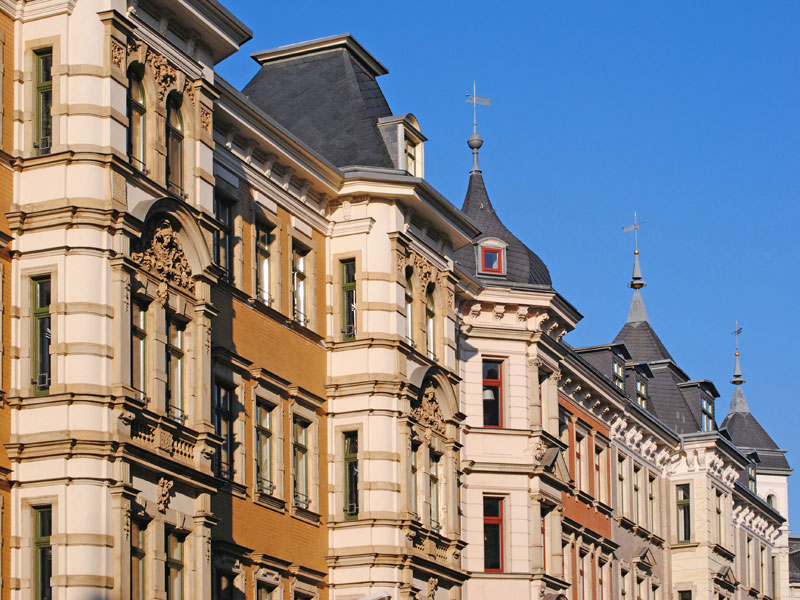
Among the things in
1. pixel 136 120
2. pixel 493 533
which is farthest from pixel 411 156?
pixel 136 120

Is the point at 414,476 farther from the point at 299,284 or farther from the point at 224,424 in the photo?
the point at 224,424

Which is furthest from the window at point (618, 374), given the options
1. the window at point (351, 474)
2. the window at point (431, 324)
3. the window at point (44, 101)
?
the window at point (44, 101)

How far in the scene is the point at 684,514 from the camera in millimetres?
60156

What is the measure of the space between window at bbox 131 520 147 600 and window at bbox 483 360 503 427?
1844 cm

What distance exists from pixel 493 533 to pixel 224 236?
13.9 meters

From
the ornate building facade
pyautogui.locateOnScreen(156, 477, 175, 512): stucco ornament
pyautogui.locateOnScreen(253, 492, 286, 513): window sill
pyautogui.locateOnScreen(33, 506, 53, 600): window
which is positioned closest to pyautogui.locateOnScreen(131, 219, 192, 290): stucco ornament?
the ornate building facade

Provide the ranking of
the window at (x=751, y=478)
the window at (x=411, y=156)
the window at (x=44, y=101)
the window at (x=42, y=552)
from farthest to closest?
the window at (x=751, y=478) < the window at (x=411, y=156) < the window at (x=44, y=101) < the window at (x=42, y=552)

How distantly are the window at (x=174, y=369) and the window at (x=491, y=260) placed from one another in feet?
57.9

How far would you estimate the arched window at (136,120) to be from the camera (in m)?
28.3

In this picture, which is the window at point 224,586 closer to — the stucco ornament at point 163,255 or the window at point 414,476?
the stucco ornament at point 163,255

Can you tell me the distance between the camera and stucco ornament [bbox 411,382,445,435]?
36713 millimetres

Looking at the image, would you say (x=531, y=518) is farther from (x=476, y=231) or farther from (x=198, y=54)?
(x=198, y=54)

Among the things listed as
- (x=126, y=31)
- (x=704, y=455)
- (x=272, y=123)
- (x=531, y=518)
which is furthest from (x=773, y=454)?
(x=126, y=31)

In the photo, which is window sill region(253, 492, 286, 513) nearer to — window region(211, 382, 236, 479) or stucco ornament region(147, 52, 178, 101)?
window region(211, 382, 236, 479)
